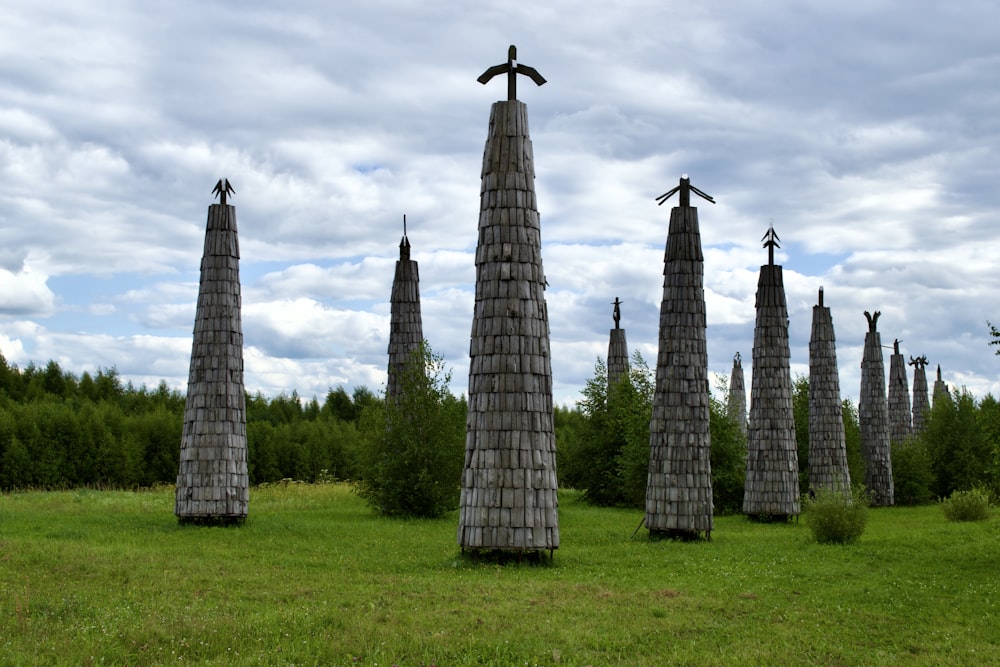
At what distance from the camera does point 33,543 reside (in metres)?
21.2

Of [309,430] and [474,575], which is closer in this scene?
[474,575]

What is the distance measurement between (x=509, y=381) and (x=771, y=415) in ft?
58.8

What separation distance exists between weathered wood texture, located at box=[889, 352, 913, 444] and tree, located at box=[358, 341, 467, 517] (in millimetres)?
31259

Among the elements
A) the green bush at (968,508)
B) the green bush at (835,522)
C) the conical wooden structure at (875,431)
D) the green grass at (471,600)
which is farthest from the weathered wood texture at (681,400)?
the conical wooden structure at (875,431)

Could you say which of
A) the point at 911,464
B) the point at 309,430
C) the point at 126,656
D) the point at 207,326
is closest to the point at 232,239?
the point at 207,326

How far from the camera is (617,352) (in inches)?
1991

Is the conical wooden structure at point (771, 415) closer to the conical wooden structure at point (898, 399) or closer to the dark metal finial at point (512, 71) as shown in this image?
the dark metal finial at point (512, 71)

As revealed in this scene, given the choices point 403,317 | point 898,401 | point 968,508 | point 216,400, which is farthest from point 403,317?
point 898,401

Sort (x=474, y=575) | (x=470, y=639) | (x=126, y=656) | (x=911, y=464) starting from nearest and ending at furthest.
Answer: (x=126, y=656)
(x=470, y=639)
(x=474, y=575)
(x=911, y=464)

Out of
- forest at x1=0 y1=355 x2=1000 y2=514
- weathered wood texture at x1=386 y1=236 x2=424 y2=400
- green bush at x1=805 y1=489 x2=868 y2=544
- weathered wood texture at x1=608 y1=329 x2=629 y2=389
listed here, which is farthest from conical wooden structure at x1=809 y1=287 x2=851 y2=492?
weathered wood texture at x1=386 y1=236 x2=424 y2=400

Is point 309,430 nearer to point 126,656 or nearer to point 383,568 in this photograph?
point 383,568

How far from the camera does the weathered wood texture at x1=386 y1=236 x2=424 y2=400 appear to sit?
120 feet

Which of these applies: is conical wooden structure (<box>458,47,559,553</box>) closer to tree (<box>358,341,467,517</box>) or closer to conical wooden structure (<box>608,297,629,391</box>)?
tree (<box>358,341,467,517</box>)

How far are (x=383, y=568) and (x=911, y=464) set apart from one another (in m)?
38.1
